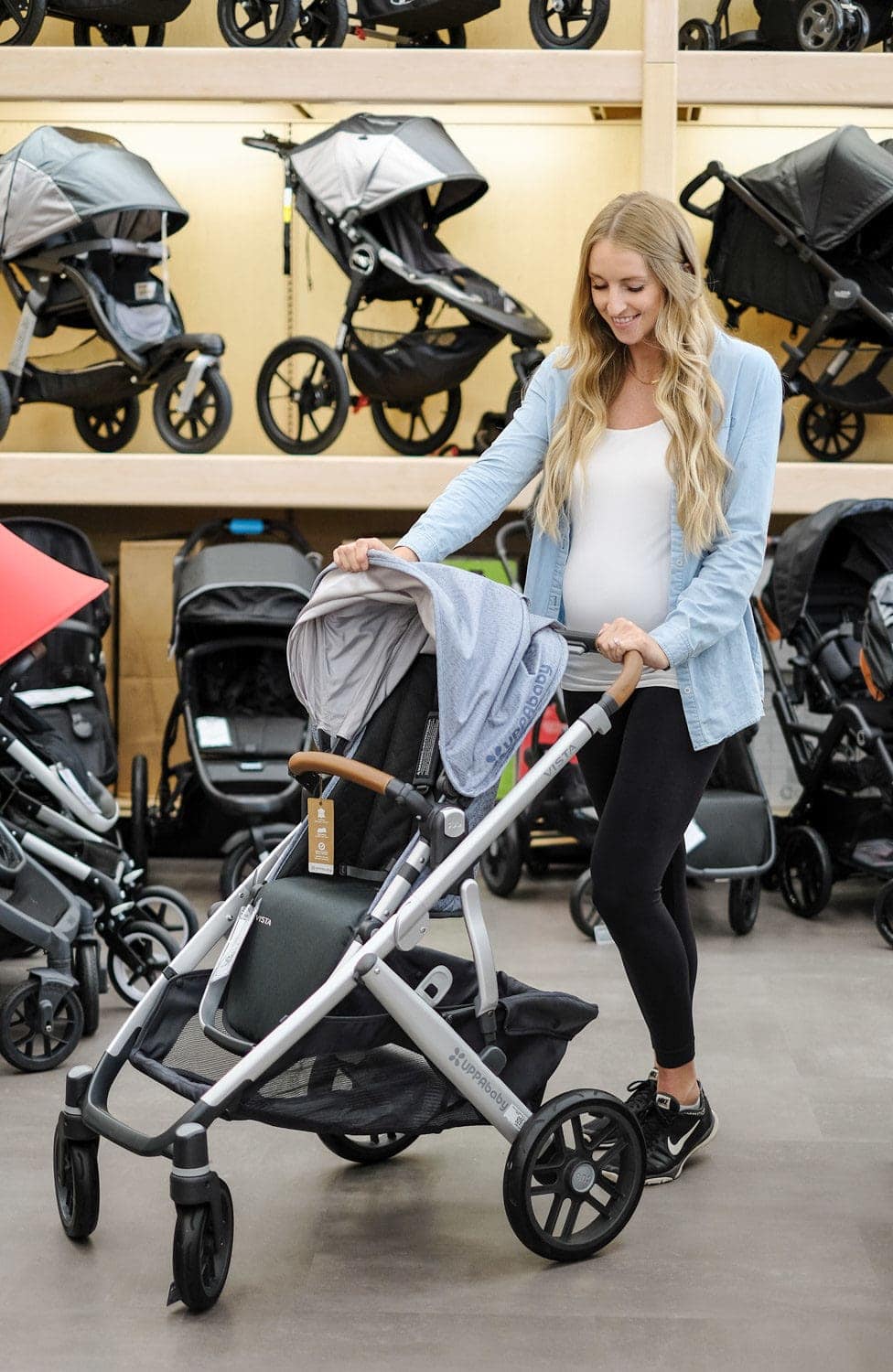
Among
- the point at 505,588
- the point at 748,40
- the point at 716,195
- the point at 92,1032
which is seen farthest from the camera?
the point at 716,195

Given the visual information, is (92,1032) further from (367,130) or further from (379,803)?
(367,130)

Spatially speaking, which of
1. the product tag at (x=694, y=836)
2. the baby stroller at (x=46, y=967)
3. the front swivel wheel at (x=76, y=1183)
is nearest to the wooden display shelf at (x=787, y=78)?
the product tag at (x=694, y=836)

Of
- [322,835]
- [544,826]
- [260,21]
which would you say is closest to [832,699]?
[544,826]

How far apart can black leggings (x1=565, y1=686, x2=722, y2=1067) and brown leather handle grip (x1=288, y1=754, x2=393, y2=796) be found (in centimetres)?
36

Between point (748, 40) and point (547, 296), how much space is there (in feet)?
3.46

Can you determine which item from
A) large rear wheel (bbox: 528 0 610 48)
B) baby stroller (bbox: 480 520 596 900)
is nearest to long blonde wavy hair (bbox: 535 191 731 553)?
Result: baby stroller (bbox: 480 520 596 900)

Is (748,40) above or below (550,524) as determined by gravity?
above

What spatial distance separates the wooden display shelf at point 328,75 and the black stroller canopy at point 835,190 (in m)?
0.52

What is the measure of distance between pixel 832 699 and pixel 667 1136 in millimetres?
2000

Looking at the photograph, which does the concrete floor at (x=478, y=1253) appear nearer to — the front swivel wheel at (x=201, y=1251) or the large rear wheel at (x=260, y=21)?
the front swivel wheel at (x=201, y=1251)

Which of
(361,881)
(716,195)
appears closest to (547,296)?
(716,195)

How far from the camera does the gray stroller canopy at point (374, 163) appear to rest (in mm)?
4414

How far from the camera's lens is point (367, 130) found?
4.48 metres

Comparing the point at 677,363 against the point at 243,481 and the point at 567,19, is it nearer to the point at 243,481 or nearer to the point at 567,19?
the point at 243,481
